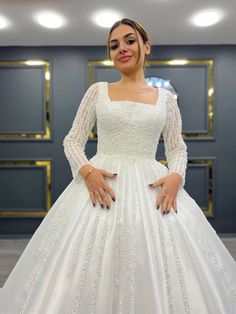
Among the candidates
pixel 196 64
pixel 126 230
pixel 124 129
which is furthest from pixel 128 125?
pixel 196 64

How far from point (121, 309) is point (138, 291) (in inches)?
2.5

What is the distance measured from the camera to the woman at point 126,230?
876mm

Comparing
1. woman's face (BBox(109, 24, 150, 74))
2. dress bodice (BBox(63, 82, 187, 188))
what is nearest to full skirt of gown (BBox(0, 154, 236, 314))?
dress bodice (BBox(63, 82, 187, 188))

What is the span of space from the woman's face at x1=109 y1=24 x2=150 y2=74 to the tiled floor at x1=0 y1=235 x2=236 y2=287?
220cm

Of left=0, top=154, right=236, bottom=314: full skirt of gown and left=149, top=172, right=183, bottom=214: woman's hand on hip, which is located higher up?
left=149, top=172, right=183, bottom=214: woman's hand on hip

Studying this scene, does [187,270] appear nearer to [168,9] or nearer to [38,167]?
[168,9]

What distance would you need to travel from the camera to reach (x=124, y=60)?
120cm

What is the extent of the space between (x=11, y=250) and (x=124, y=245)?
122 inches

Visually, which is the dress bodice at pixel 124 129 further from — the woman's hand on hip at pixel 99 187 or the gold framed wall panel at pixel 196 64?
the gold framed wall panel at pixel 196 64

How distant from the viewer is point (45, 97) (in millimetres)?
4246

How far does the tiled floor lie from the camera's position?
3.00 m

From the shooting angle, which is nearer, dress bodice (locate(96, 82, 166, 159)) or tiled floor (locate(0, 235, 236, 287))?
dress bodice (locate(96, 82, 166, 159))

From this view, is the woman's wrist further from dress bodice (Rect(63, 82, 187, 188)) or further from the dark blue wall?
the dark blue wall

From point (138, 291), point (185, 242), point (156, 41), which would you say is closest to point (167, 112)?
point (185, 242)
